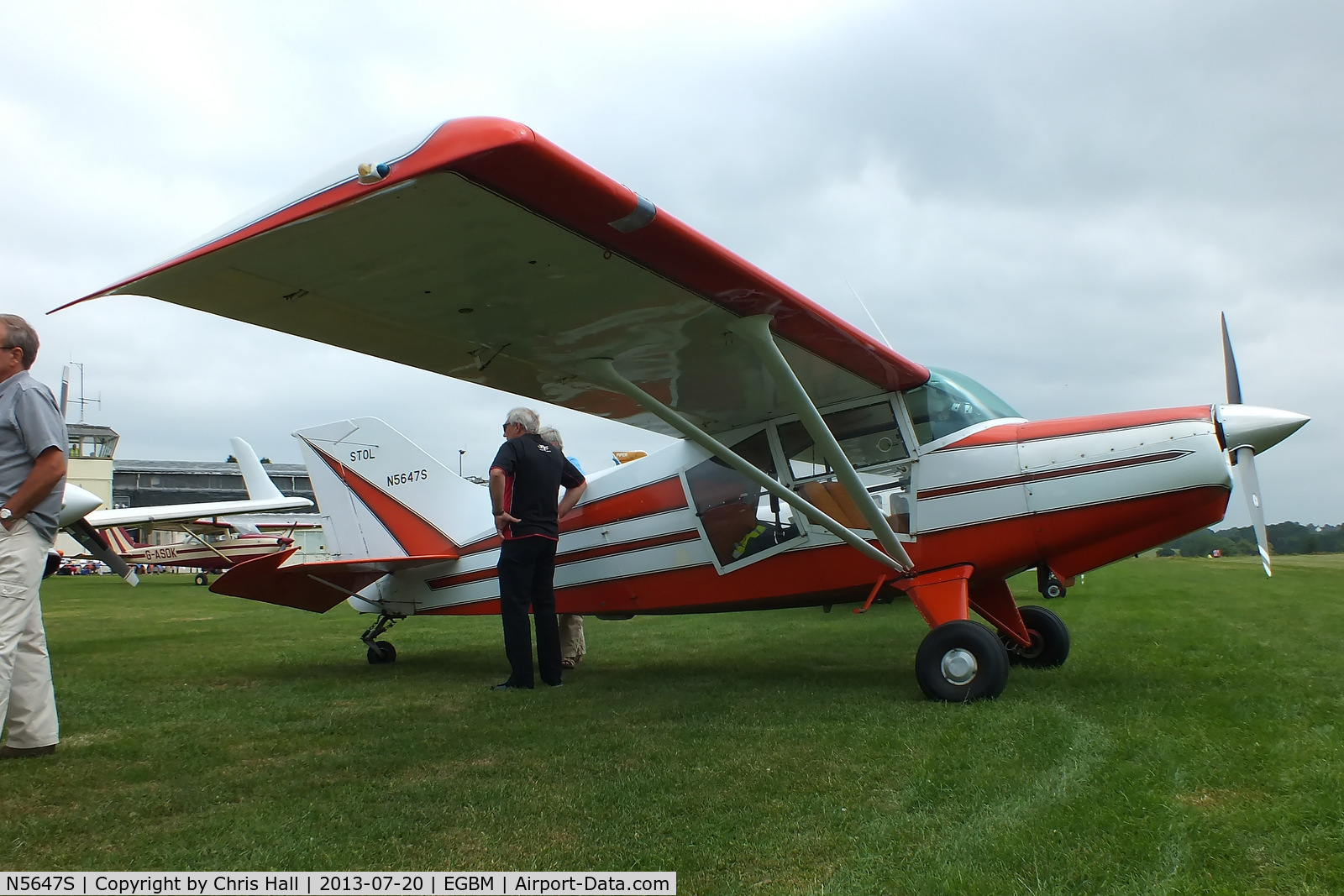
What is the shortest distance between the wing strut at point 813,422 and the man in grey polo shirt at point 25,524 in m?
3.00

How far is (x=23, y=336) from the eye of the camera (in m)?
3.40

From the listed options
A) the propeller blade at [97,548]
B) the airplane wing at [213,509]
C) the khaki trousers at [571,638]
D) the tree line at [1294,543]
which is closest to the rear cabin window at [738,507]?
the khaki trousers at [571,638]

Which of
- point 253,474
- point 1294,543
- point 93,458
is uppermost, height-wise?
point 93,458

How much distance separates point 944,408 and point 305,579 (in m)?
4.93

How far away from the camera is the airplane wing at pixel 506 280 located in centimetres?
267

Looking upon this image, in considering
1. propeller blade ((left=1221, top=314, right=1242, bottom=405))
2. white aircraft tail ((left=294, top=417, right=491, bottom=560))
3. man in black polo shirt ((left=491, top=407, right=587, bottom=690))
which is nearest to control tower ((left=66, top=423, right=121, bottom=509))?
white aircraft tail ((left=294, top=417, right=491, bottom=560))

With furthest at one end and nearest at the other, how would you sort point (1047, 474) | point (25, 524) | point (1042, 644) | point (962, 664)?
point (1042, 644) < point (1047, 474) < point (962, 664) < point (25, 524)

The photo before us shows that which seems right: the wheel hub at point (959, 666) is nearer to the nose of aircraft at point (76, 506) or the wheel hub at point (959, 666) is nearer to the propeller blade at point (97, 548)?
the nose of aircraft at point (76, 506)

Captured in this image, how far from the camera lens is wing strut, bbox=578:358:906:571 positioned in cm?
419

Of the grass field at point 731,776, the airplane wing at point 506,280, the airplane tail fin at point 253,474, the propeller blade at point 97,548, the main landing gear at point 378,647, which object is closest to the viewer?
the grass field at point 731,776

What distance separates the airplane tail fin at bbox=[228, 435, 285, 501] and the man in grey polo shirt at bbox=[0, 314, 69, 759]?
97.6 feet
